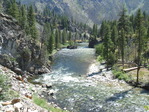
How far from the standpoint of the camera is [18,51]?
159 ft

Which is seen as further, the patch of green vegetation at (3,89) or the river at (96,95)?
the river at (96,95)

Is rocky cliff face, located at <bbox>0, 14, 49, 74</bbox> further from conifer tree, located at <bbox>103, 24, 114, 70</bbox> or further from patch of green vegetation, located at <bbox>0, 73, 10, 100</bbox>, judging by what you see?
patch of green vegetation, located at <bbox>0, 73, 10, 100</bbox>

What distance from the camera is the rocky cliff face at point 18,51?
45.2 m

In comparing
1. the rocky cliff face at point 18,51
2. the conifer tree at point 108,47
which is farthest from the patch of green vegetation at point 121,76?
the rocky cliff face at point 18,51

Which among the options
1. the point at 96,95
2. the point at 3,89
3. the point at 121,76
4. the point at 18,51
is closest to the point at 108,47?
the point at 121,76

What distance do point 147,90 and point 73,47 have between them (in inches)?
3579

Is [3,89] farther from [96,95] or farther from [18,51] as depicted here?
[18,51]

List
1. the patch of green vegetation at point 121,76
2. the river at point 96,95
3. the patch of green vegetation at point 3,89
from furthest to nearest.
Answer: the patch of green vegetation at point 121,76 → the river at point 96,95 → the patch of green vegetation at point 3,89

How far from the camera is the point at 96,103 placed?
30.4 metres

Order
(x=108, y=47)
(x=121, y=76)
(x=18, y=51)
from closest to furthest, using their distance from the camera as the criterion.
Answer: (x=121, y=76) < (x=18, y=51) < (x=108, y=47)

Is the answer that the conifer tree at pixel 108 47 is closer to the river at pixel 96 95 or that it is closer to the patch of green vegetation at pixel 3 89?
the river at pixel 96 95

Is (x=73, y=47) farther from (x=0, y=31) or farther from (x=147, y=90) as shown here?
(x=147, y=90)

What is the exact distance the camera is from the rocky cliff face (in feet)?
148

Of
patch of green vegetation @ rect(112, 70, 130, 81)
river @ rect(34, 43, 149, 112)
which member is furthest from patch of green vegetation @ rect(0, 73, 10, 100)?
patch of green vegetation @ rect(112, 70, 130, 81)
